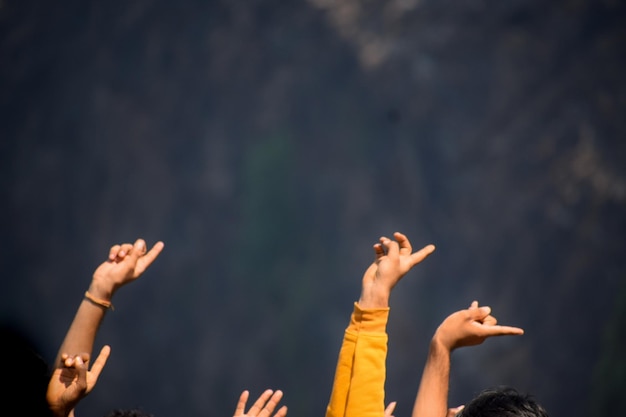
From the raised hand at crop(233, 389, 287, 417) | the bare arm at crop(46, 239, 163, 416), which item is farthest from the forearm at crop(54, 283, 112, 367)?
the raised hand at crop(233, 389, 287, 417)

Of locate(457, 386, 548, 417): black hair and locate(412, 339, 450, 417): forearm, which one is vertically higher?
locate(412, 339, 450, 417): forearm

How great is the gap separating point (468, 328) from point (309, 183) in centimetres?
126

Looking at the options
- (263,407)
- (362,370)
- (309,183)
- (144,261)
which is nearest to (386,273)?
(362,370)

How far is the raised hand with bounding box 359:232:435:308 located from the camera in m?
1.11

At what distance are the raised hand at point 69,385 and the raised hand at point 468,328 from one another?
49 cm

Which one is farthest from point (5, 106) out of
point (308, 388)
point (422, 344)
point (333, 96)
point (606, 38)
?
point (606, 38)

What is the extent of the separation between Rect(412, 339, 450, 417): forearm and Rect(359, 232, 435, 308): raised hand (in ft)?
0.40

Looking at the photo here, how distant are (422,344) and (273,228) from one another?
539mm

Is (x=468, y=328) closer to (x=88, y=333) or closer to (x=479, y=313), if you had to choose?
(x=479, y=313)

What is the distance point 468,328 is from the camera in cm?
113

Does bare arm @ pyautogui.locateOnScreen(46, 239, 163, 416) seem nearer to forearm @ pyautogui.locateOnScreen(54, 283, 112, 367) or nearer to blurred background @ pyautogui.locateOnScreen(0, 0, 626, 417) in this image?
forearm @ pyautogui.locateOnScreen(54, 283, 112, 367)

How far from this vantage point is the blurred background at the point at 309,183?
7.50 feet

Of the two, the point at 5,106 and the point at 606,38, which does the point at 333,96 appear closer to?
the point at 606,38

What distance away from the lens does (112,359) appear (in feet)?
7.54
